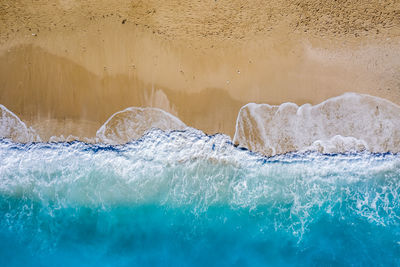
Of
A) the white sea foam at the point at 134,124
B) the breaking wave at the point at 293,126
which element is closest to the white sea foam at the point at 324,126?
the breaking wave at the point at 293,126

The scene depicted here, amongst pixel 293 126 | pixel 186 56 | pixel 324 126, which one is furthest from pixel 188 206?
pixel 324 126

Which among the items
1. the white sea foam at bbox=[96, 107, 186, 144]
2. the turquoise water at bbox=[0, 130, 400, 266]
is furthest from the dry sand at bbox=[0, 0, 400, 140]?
the turquoise water at bbox=[0, 130, 400, 266]

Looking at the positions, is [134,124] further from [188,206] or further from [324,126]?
[324,126]

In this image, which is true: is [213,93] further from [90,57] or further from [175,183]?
[90,57]

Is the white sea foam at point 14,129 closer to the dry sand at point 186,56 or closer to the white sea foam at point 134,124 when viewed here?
the dry sand at point 186,56

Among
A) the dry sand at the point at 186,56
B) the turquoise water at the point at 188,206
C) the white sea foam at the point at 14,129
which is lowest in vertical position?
the turquoise water at the point at 188,206

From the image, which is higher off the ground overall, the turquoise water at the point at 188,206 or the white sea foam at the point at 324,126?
the white sea foam at the point at 324,126

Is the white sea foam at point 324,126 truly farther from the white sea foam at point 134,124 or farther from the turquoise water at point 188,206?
the white sea foam at point 134,124
